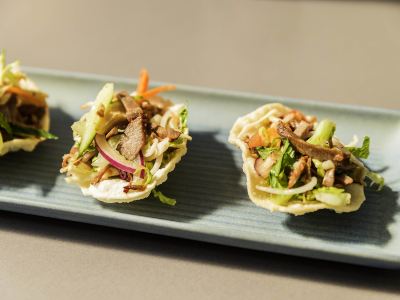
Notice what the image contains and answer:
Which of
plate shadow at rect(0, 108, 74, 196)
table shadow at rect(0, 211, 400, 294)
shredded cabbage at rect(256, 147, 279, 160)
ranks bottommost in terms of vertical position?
table shadow at rect(0, 211, 400, 294)

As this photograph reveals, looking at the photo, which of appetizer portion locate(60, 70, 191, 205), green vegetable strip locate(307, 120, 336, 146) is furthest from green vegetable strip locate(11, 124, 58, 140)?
green vegetable strip locate(307, 120, 336, 146)

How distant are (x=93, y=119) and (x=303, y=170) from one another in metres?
1.24

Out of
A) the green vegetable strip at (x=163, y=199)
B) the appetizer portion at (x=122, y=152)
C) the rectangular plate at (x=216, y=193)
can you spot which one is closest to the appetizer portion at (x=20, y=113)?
the rectangular plate at (x=216, y=193)

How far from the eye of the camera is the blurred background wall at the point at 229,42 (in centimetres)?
464

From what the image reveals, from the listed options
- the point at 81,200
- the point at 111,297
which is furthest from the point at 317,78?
the point at 111,297

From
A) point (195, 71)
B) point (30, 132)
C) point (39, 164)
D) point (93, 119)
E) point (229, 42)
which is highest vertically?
point (229, 42)

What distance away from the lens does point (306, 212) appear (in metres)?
3.01

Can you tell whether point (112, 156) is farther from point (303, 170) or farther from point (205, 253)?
point (303, 170)

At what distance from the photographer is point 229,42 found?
5.06 m

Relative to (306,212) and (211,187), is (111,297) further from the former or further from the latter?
(306,212)

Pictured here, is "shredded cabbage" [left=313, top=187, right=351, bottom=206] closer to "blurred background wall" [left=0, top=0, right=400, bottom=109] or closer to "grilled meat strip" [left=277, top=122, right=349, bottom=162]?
"grilled meat strip" [left=277, top=122, right=349, bottom=162]

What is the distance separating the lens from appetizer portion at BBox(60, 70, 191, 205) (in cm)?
311

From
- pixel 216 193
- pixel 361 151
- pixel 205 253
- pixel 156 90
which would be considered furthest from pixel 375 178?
pixel 156 90

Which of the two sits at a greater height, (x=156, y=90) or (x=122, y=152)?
(x=156, y=90)
